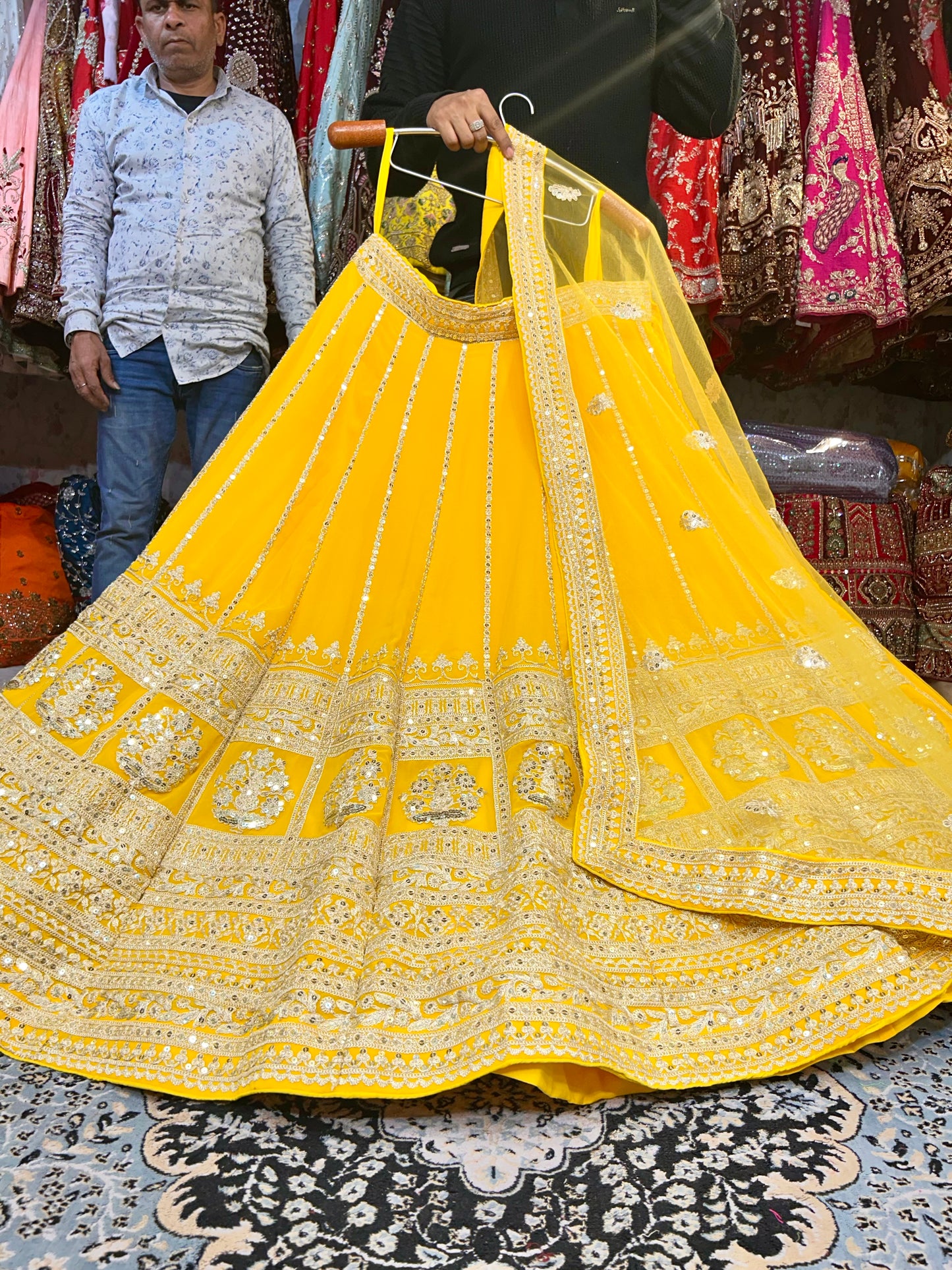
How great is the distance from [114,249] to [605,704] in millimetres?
1661

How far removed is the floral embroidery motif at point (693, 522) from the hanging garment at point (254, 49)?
1.73 meters

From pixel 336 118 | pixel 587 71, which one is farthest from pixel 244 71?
pixel 587 71

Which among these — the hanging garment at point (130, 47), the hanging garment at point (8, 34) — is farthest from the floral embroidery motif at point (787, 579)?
the hanging garment at point (8, 34)

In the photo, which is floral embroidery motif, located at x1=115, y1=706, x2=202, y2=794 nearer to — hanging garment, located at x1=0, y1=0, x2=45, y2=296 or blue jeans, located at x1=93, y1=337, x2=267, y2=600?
blue jeans, located at x1=93, y1=337, x2=267, y2=600

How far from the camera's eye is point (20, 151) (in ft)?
7.62

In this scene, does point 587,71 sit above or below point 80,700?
above

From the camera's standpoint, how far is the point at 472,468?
138cm

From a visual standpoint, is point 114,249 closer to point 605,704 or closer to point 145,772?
point 145,772

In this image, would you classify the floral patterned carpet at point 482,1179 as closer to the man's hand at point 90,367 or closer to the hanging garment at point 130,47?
the man's hand at point 90,367

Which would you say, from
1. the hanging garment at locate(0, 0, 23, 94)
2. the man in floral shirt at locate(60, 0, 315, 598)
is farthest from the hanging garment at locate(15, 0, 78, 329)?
the man in floral shirt at locate(60, 0, 315, 598)

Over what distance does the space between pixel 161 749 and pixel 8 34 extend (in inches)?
92.9

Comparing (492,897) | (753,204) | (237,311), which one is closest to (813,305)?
(753,204)

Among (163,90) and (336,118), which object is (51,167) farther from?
(336,118)

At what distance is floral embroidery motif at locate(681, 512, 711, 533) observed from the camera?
130cm
